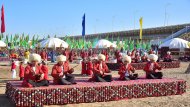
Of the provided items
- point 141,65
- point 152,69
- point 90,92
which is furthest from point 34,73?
point 141,65

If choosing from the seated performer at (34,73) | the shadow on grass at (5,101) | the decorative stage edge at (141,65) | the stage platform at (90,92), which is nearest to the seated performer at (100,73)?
the stage platform at (90,92)

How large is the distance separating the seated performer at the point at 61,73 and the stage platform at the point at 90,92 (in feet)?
1.17

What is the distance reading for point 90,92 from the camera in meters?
9.67

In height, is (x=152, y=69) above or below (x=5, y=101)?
above

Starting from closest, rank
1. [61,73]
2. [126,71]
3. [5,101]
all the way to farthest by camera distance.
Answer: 1. [5,101]
2. [61,73]
3. [126,71]

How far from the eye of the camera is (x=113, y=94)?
1006cm

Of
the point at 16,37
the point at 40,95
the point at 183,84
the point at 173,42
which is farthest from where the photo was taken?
the point at 16,37

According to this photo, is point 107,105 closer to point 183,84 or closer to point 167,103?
point 167,103

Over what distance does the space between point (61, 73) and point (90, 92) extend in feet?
3.94

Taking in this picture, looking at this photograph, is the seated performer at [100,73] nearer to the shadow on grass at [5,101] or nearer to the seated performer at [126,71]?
the seated performer at [126,71]

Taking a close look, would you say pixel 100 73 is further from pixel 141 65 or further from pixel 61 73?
pixel 141 65

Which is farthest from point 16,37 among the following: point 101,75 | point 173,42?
point 101,75

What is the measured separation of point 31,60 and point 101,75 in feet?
8.29

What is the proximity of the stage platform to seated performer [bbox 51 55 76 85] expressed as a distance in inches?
14.0
